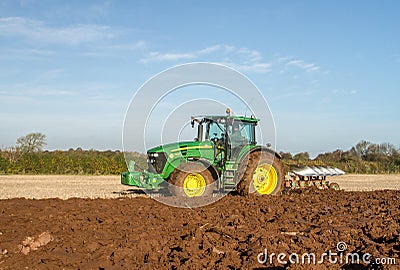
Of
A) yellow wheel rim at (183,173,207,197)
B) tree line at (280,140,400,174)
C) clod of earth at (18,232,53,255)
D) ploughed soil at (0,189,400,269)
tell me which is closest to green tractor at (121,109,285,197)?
yellow wheel rim at (183,173,207,197)

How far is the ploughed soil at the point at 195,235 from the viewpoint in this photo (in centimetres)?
571

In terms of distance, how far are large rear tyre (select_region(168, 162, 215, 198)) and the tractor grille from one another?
1019mm

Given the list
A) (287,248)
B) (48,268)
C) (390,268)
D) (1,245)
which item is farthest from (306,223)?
(1,245)

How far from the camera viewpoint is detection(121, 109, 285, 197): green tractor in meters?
12.4

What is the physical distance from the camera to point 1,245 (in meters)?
6.86

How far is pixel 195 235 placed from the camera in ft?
22.5

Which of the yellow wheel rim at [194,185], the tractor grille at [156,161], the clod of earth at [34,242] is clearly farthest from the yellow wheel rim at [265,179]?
the clod of earth at [34,242]

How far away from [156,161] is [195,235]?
23.0 ft

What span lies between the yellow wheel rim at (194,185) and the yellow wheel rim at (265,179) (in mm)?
1693

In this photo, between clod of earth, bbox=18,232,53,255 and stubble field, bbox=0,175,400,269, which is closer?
stubble field, bbox=0,175,400,269

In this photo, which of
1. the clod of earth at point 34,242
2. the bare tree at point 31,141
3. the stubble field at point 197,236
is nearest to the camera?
the stubble field at point 197,236

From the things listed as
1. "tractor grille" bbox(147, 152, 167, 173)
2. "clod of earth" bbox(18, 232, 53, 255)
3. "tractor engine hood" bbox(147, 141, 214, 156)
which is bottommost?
"clod of earth" bbox(18, 232, 53, 255)

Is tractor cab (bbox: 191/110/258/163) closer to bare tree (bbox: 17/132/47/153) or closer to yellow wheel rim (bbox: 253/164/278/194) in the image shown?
yellow wheel rim (bbox: 253/164/278/194)

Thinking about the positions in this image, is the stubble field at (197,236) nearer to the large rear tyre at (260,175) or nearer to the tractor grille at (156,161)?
the large rear tyre at (260,175)
